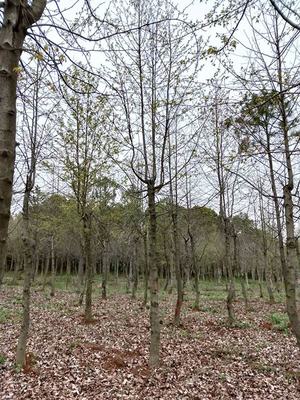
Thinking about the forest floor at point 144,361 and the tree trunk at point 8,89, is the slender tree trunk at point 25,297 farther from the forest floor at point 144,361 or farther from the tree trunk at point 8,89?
the tree trunk at point 8,89

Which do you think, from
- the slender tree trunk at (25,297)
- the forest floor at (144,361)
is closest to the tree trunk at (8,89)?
the forest floor at (144,361)

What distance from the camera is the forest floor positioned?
5965 millimetres

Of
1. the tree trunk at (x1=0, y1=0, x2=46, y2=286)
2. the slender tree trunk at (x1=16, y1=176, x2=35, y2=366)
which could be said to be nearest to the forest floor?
the slender tree trunk at (x1=16, y1=176, x2=35, y2=366)

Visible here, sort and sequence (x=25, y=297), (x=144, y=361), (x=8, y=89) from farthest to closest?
(x=144, y=361) → (x=25, y=297) → (x=8, y=89)

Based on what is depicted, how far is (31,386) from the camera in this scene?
6.09m

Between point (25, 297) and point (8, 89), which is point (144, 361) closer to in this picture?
point (25, 297)

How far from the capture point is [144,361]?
7508 mm

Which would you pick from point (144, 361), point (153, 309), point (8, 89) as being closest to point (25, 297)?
point (153, 309)

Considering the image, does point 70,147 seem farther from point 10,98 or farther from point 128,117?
point 10,98

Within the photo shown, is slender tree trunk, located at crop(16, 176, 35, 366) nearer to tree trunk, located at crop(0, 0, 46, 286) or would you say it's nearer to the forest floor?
the forest floor

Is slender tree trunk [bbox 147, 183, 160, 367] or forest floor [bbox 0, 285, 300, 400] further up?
slender tree trunk [bbox 147, 183, 160, 367]

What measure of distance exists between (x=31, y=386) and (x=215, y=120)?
919cm

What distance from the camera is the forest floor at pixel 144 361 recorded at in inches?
235

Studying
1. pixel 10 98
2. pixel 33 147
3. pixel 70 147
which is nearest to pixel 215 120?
pixel 70 147
